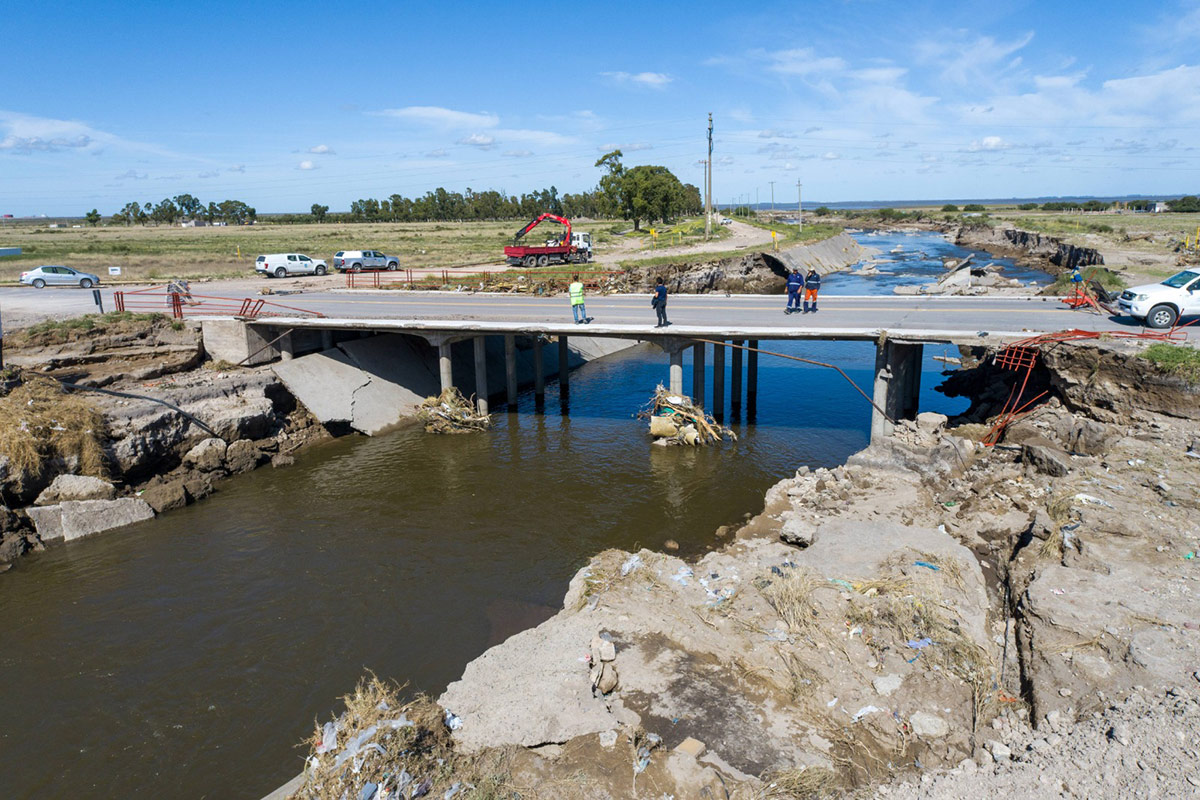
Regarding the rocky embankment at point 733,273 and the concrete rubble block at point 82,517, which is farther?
the rocky embankment at point 733,273

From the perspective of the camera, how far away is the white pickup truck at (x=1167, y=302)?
18.9 metres

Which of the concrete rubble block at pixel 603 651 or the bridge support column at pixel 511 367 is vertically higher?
the bridge support column at pixel 511 367

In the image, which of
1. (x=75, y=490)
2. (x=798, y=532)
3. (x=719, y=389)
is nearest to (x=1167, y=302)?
(x=719, y=389)

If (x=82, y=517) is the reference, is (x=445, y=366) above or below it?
above

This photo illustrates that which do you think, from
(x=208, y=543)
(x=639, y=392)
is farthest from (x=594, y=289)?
(x=208, y=543)

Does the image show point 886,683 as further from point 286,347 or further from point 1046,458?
point 286,347

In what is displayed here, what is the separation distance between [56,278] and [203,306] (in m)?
16.1

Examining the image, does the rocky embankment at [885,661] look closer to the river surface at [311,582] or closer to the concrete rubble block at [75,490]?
the river surface at [311,582]

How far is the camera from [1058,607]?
9.93m

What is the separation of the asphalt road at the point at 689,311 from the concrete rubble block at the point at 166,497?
9149 millimetres

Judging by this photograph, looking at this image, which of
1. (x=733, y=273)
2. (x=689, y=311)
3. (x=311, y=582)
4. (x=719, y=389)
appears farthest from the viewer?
(x=733, y=273)

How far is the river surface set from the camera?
35.0ft

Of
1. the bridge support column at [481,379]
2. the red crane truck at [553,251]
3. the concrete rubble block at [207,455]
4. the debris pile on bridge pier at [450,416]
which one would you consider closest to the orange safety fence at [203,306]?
the concrete rubble block at [207,455]

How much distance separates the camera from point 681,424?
900 inches
